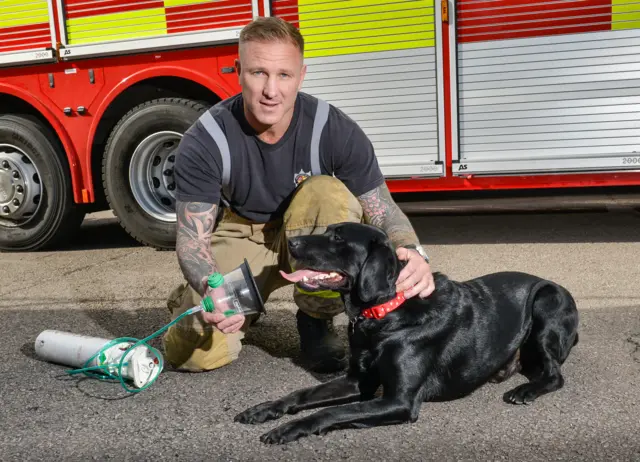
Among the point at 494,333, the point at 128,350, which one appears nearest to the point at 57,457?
the point at 128,350

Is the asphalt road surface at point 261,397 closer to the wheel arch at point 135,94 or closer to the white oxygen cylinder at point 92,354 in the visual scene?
the white oxygen cylinder at point 92,354

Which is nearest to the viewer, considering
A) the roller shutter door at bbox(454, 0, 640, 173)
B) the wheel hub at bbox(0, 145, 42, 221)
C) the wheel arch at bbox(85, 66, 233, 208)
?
the roller shutter door at bbox(454, 0, 640, 173)

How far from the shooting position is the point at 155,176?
5883 millimetres

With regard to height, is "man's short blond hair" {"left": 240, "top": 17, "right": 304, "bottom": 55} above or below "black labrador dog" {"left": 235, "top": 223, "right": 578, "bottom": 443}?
above

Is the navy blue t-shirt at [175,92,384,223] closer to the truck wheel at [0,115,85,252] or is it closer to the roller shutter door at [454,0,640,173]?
the roller shutter door at [454,0,640,173]

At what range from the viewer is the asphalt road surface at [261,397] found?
2.39m

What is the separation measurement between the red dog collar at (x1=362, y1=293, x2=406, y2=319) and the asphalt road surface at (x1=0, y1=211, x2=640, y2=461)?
0.38 meters

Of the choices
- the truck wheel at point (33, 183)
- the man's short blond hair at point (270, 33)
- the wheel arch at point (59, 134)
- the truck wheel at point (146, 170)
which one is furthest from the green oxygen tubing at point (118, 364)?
the truck wheel at point (33, 183)

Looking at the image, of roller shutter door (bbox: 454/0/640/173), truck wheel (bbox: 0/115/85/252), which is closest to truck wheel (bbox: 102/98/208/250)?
truck wheel (bbox: 0/115/85/252)

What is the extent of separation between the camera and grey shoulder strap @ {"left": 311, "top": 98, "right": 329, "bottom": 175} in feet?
10.6

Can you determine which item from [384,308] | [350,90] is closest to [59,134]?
[350,90]

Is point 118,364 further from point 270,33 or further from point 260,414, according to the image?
point 270,33

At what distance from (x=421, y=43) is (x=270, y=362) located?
292cm

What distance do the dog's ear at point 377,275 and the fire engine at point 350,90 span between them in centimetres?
299
